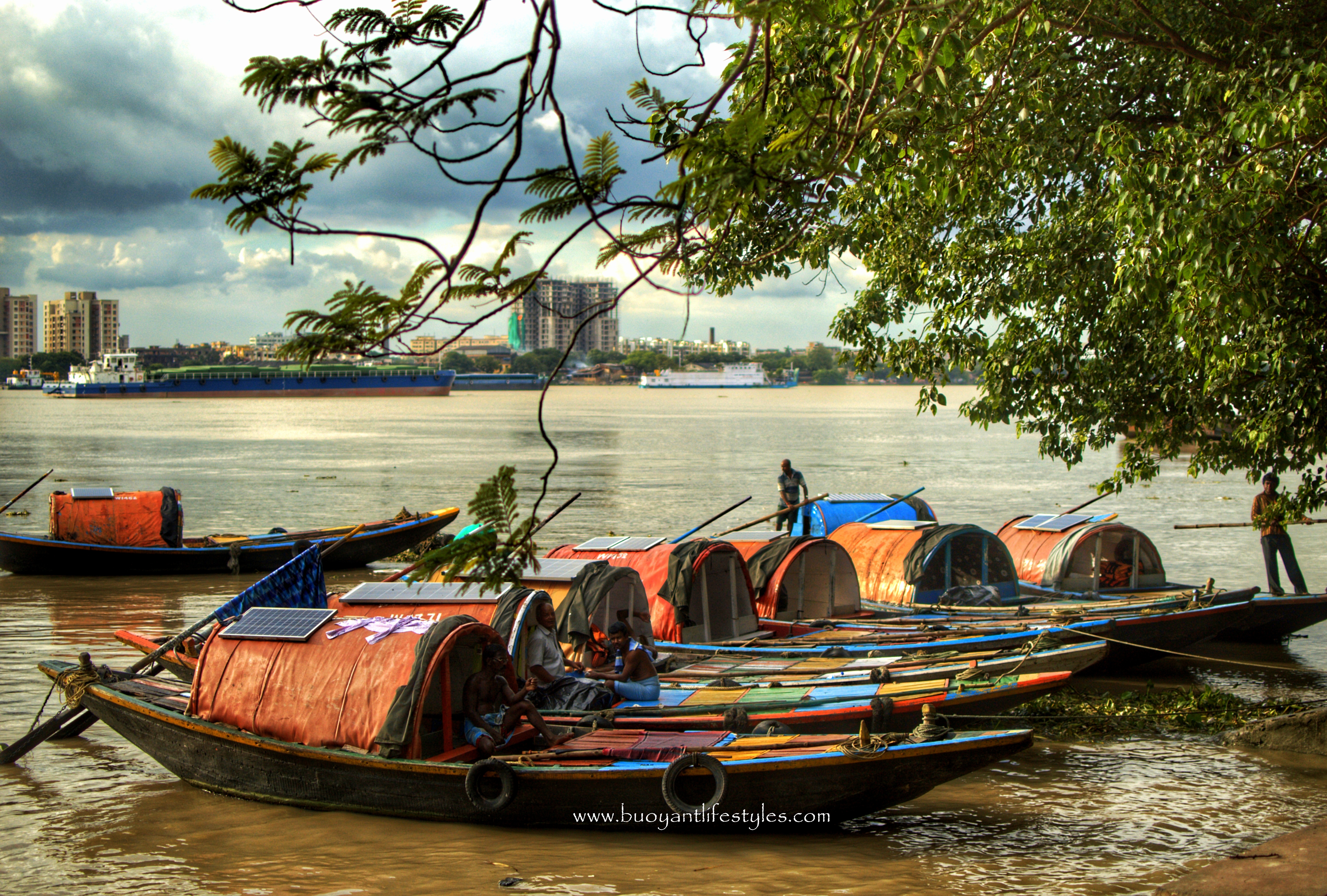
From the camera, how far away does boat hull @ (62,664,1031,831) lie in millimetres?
7859

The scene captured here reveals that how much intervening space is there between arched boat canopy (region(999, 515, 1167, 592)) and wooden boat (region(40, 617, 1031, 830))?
28.2 ft

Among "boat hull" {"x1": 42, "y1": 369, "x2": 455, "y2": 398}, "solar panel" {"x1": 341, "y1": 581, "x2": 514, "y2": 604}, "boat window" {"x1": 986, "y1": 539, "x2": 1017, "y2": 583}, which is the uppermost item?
"boat hull" {"x1": 42, "y1": 369, "x2": 455, "y2": 398}

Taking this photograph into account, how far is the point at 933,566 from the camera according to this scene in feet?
50.7

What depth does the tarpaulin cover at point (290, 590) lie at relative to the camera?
34.8 feet

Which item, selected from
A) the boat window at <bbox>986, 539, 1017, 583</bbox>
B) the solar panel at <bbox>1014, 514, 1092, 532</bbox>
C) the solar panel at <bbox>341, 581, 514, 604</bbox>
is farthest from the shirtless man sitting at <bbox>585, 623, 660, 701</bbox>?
the solar panel at <bbox>1014, 514, 1092, 532</bbox>

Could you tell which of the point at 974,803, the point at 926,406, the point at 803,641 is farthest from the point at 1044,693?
the point at 926,406

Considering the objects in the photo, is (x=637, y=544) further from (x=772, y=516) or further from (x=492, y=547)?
(x=492, y=547)

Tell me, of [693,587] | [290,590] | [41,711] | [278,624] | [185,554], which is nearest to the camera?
[278,624]

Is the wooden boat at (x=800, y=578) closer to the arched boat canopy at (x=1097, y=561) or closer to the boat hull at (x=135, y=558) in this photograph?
the arched boat canopy at (x=1097, y=561)

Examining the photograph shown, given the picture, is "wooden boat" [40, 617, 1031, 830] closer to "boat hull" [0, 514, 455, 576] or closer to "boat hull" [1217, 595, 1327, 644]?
"boat hull" [1217, 595, 1327, 644]

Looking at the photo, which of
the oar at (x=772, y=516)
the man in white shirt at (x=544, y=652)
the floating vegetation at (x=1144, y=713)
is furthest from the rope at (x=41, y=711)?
the floating vegetation at (x=1144, y=713)

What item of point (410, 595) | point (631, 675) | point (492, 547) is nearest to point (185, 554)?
point (410, 595)

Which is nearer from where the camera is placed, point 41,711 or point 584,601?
point 41,711

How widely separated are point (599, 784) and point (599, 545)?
6108mm
